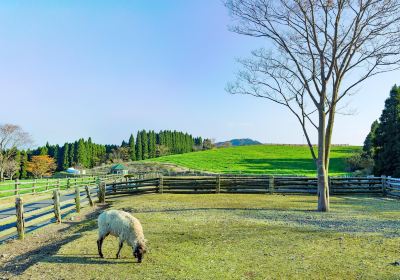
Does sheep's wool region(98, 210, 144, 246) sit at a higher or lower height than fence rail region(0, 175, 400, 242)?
higher

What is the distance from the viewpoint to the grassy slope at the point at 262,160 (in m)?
68.7

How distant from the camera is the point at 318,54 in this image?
56.6 ft

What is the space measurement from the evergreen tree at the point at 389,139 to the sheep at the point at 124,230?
106 feet

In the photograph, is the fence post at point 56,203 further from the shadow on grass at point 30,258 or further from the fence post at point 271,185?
the fence post at point 271,185

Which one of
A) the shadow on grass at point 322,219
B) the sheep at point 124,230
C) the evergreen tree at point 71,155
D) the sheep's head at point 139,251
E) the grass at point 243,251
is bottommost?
the shadow on grass at point 322,219

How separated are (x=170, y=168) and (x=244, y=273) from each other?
62222 millimetres

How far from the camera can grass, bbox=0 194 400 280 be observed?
280 inches

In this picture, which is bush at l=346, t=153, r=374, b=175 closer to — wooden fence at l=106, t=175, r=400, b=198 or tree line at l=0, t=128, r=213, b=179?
wooden fence at l=106, t=175, r=400, b=198

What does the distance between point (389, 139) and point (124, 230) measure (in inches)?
1392

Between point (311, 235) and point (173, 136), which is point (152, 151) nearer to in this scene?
point (173, 136)

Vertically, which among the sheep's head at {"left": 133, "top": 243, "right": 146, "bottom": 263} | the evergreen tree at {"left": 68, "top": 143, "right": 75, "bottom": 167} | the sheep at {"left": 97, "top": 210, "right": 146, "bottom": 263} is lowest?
the sheep's head at {"left": 133, "top": 243, "right": 146, "bottom": 263}


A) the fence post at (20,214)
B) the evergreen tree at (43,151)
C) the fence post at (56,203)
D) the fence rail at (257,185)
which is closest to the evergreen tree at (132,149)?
the evergreen tree at (43,151)

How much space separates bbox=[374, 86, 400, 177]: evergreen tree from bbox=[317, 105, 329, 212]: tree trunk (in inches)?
830

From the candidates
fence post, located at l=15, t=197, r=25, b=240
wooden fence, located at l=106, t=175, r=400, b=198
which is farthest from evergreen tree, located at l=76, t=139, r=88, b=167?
fence post, located at l=15, t=197, r=25, b=240
